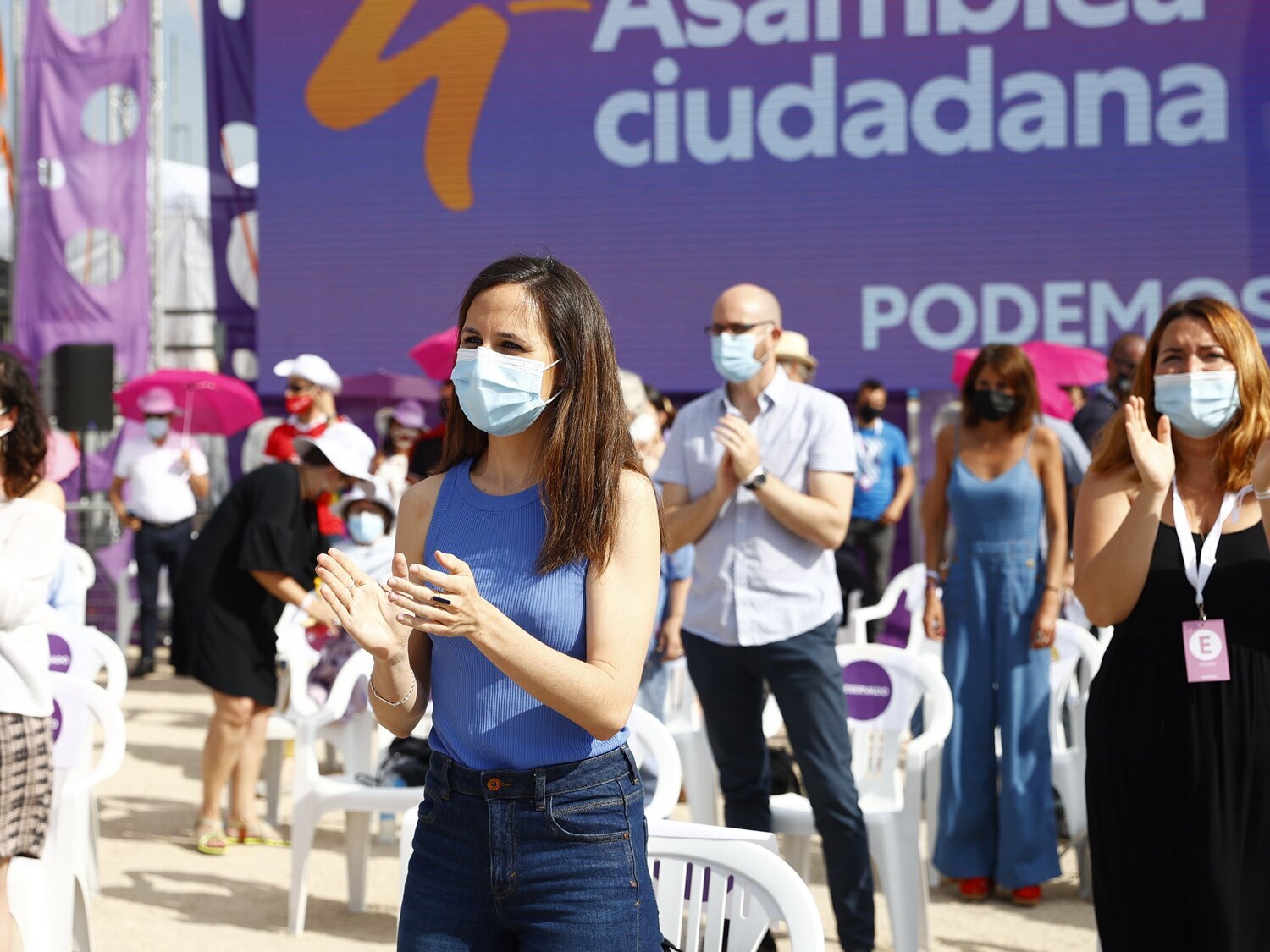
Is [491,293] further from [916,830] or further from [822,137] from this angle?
[822,137]

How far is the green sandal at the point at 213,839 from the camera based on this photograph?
5664 millimetres

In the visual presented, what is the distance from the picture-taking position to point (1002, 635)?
496 centimetres

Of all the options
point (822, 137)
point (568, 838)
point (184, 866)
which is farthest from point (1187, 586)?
point (822, 137)

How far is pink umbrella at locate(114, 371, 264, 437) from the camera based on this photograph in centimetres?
995

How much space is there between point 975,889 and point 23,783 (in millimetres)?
3254

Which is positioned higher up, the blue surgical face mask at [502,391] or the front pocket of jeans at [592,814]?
the blue surgical face mask at [502,391]

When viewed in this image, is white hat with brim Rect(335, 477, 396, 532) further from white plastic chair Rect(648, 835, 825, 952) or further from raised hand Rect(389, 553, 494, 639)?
raised hand Rect(389, 553, 494, 639)

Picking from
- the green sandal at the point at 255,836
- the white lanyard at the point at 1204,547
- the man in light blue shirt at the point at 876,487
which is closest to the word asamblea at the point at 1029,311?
the man in light blue shirt at the point at 876,487

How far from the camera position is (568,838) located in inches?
73.7

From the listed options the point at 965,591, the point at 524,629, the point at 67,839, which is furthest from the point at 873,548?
the point at 524,629

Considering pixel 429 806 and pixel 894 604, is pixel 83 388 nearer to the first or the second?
pixel 894 604

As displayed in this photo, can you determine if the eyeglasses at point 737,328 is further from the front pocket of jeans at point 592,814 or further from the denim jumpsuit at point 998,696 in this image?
the front pocket of jeans at point 592,814

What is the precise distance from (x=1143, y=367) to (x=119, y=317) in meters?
9.67

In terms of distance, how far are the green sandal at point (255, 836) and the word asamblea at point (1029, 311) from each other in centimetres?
575
